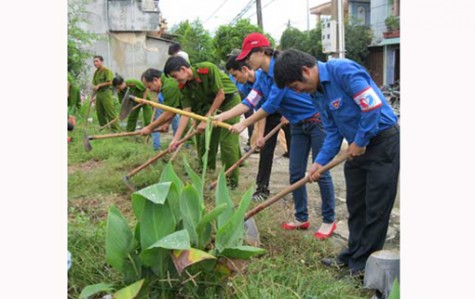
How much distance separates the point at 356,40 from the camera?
26156mm

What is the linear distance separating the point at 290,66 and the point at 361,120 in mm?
484

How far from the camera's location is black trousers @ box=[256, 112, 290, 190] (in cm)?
481

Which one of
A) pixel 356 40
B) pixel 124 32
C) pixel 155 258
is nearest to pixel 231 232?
pixel 155 258

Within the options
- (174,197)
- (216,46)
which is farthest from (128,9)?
(174,197)

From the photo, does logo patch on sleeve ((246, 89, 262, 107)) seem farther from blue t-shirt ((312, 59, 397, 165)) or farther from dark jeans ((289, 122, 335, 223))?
blue t-shirt ((312, 59, 397, 165))

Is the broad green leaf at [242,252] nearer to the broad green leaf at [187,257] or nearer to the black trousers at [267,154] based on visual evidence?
the broad green leaf at [187,257]

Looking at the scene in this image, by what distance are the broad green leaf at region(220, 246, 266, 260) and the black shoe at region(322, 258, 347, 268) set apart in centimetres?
107

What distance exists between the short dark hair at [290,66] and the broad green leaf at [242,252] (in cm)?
97

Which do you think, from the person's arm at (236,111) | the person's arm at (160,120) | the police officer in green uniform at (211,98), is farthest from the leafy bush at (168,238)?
the person's arm at (160,120)

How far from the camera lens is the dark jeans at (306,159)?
3.77 m

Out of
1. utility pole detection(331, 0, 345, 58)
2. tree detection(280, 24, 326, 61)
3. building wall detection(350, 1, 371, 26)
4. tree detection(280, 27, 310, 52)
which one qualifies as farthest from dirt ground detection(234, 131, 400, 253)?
building wall detection(350, 1, 371, 26)

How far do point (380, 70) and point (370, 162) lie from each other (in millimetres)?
24978

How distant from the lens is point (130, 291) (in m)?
2.11

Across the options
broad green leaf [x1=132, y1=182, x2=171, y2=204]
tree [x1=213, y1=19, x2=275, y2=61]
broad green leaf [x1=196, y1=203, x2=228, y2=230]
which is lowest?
broad green leaf [x1=196, y1=203, x2=228, y2=230]
